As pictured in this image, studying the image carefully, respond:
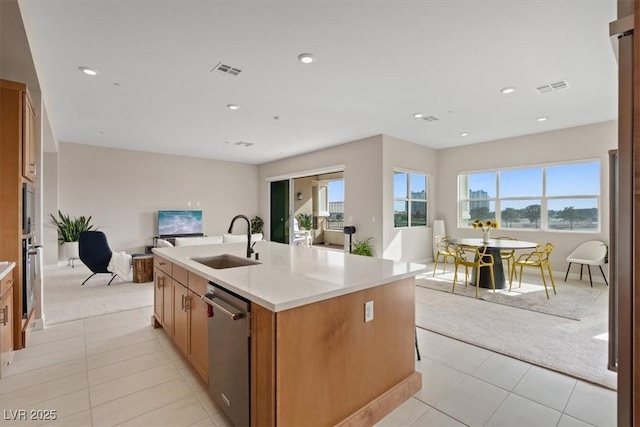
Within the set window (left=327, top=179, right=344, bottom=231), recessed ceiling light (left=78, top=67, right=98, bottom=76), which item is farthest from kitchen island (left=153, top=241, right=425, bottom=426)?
window (left=327, top=179, right=344, bottom=231)

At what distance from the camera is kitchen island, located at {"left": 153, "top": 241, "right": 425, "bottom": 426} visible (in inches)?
56.8

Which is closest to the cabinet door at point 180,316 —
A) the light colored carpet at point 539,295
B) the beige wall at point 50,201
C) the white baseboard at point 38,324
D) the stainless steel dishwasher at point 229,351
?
the stainless steel dishwasher at point 229,351

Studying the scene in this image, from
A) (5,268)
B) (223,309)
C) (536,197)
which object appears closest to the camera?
(223,309)

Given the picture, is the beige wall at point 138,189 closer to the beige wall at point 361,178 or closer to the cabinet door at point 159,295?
the beige wall at point 361,178

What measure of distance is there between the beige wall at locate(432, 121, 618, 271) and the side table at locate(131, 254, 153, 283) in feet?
21.6

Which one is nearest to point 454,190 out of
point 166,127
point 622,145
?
point 166,127

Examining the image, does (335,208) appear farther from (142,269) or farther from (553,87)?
(553,87)

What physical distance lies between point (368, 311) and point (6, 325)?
2875mm

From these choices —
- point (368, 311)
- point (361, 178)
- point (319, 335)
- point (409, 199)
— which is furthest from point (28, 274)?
point (409, 199)

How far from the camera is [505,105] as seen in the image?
4.52 meters

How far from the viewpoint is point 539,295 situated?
4469 mm

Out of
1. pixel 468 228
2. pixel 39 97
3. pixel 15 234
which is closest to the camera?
pixel 15 234

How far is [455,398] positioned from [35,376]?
3.20 meters

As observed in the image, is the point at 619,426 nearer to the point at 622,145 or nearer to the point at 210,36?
the point at 622,145
